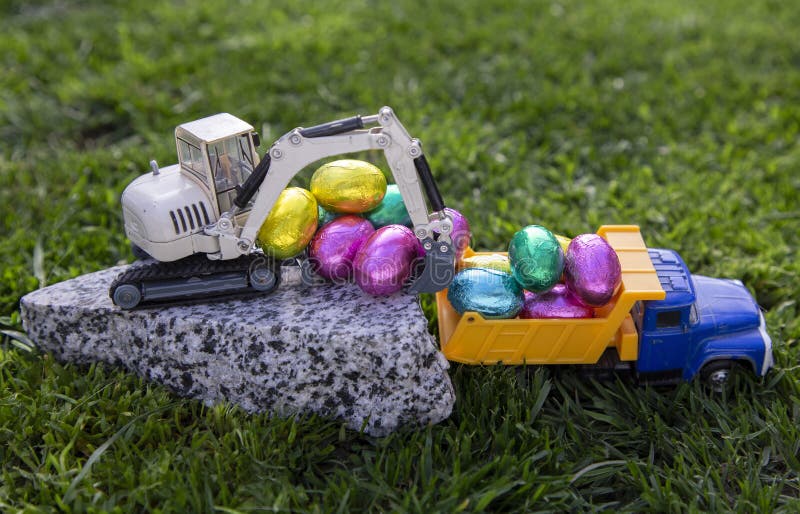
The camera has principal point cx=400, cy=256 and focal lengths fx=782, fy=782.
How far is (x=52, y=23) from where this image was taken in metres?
7.50

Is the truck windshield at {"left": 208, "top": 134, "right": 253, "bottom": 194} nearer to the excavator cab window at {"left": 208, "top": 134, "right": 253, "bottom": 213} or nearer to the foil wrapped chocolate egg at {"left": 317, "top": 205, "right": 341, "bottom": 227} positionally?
the excavator cab window at {"left": 208, "top": 134, "right": 253, "bottom": 213}

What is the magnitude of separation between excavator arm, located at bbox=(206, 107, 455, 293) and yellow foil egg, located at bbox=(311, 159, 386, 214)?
0.20 m

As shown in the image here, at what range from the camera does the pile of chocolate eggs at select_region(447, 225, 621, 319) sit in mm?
3434

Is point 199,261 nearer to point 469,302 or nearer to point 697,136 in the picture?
point 469,302

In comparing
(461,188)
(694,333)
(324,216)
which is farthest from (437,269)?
(461,188)

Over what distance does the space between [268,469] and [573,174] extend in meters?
3.45

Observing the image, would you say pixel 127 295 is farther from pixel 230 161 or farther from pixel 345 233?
pixel 345 233

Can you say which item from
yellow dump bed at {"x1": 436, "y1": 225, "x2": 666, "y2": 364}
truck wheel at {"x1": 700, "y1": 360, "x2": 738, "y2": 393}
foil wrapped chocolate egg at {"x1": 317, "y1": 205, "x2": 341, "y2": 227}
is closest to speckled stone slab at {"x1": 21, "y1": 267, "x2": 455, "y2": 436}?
yellow dump bed at {"x1": 436, "y1": 225, "x2": 666, "y2": 364}

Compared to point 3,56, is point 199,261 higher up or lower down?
lower down

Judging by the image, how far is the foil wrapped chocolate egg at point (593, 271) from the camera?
3410 millimetres

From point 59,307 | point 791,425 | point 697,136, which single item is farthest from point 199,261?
A: point 697,136

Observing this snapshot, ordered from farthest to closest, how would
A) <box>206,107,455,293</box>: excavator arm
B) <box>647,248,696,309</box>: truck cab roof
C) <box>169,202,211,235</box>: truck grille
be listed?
<box>647,248,696,309</box>: truck cab roof → <box>169,202,211,235</box>: truck grille → <box>206,107,455,293</box>: excavator arm

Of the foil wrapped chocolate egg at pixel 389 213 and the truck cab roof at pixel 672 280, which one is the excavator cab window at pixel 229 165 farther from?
the truck cab roof at pixel 672 280

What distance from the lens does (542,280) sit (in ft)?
11.4
